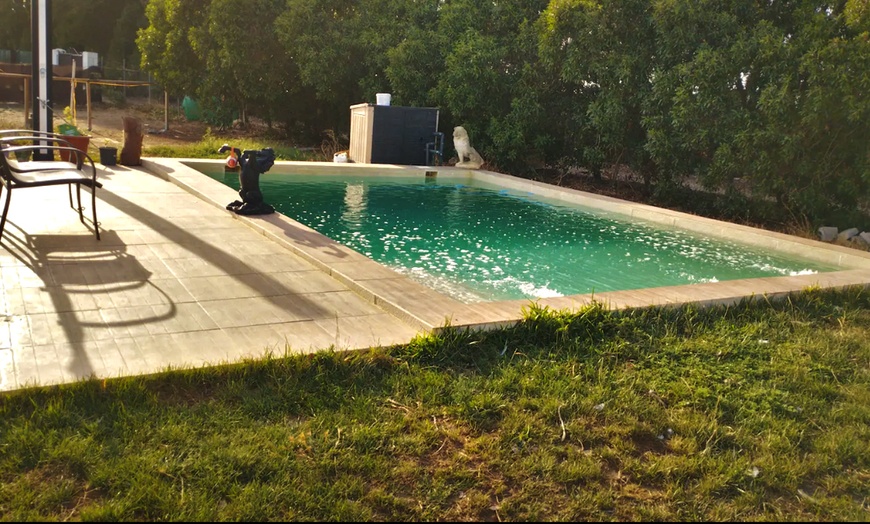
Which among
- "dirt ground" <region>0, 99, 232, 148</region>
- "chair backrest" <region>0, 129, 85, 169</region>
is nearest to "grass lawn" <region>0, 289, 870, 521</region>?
"chair backrest" <region>0, 129, 85, 169</region>

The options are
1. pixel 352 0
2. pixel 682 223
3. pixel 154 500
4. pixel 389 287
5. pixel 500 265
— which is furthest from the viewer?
pixel 352 0

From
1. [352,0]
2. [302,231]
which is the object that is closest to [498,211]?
[302,231]

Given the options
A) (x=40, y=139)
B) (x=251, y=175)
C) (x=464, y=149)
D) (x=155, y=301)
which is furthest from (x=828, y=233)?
(x=40, y=139)

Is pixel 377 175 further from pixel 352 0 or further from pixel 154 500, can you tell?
pixel 154 500

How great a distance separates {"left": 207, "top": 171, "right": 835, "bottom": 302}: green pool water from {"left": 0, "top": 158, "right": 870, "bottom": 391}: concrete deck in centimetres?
81

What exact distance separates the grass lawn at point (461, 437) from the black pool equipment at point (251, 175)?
126 inches

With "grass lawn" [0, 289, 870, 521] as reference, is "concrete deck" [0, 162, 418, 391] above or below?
above

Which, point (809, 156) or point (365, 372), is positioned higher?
point (809, 156)

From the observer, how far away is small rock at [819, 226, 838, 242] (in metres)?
8.26

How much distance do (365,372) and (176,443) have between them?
2.92ft

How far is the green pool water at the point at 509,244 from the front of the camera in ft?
18.2

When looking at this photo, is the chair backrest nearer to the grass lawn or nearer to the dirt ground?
the grass lawn

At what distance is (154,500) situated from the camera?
6.75 ft

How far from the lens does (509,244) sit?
22.2 feet
